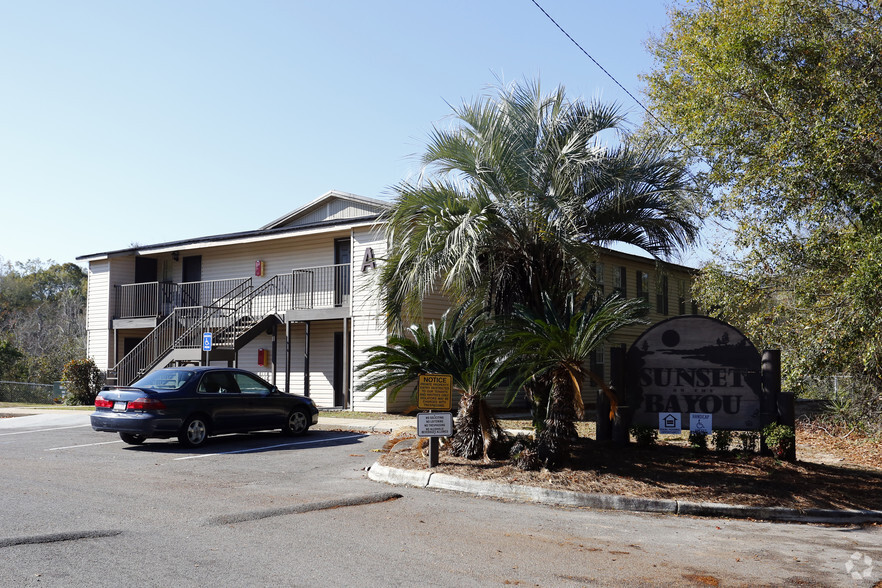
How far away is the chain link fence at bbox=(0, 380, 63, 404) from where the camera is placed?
31219 mm

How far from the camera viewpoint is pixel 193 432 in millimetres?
13703

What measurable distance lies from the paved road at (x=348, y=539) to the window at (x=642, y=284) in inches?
864

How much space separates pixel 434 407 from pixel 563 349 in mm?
1995

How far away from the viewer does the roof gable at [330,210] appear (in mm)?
26031

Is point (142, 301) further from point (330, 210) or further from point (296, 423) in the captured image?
point (296, 423)

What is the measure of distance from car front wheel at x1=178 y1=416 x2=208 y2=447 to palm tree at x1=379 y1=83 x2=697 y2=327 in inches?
173

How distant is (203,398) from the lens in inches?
545

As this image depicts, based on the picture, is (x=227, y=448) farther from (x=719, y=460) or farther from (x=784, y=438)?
(x=784, y=438)

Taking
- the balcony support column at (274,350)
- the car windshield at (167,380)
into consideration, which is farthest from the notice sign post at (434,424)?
the balcony support column at (274,350)

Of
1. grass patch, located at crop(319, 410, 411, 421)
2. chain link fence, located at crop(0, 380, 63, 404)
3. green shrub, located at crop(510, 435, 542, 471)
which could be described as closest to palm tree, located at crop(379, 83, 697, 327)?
green shrub, located at crop(510, 435, 542, 471)

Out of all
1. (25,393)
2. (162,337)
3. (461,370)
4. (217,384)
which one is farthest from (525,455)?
(25,393)

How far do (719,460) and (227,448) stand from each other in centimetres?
830

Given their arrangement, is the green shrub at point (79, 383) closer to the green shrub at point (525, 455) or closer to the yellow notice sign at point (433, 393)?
the yellow notice sign at point (433, 393)

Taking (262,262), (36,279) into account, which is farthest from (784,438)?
(36,279)
